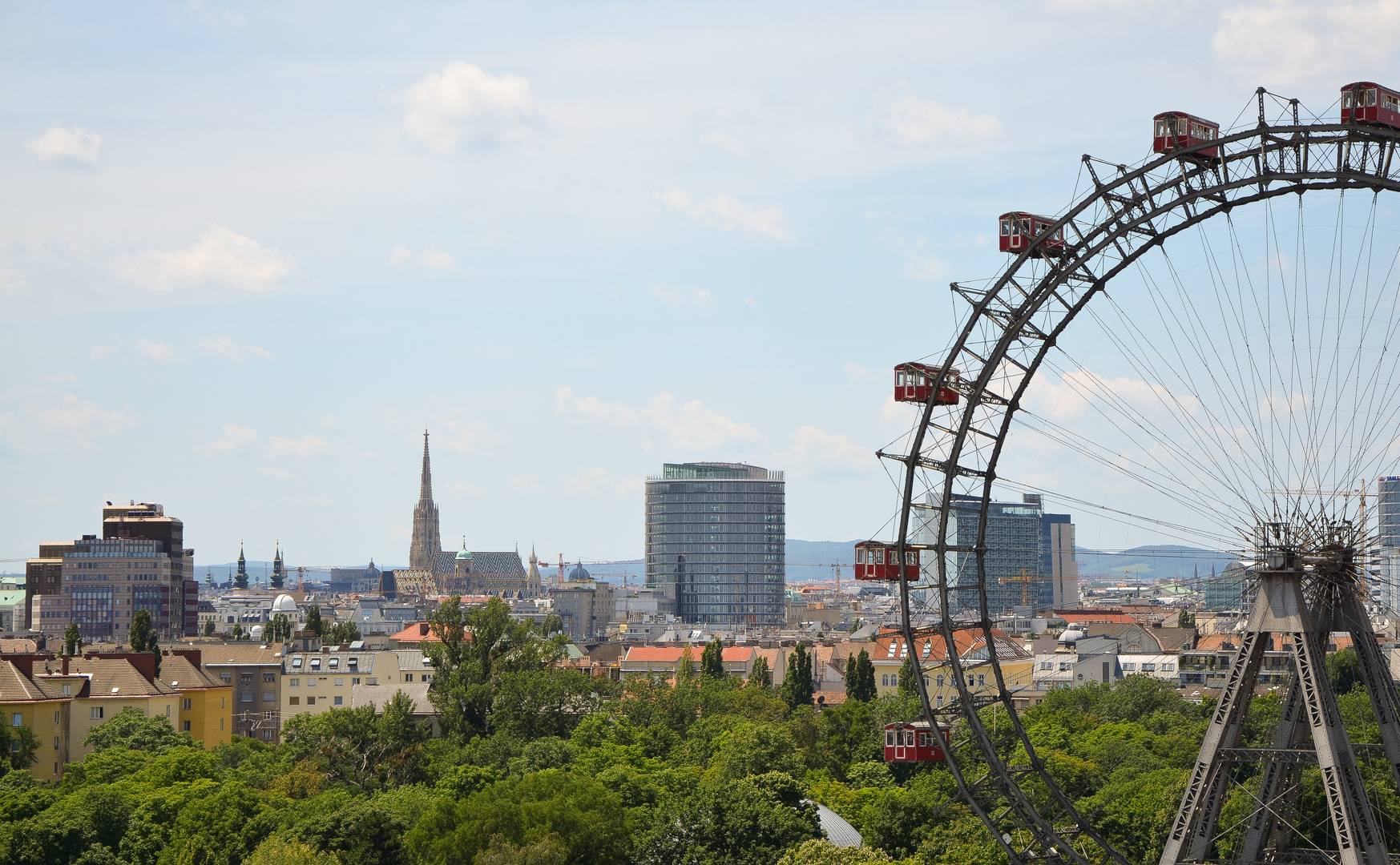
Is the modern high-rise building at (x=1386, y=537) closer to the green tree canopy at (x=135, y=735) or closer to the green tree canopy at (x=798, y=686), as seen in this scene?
the green tree canopy at (x=135, y=735)

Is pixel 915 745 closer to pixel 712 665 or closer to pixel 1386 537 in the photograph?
pixel 1386 537

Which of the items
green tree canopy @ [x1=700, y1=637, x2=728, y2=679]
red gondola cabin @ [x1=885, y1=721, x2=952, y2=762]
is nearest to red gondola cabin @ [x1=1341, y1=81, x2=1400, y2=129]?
red gondola cabin @ [x1=885, y1=721, x2=952, y2=762]

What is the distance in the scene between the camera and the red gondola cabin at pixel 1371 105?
5809 cm

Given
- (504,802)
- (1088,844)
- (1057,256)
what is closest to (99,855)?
(504,802)

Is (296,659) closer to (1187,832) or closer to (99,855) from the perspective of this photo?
(99,855)

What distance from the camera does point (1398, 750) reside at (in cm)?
5612

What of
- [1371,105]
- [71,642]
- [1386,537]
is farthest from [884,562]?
[71,642]

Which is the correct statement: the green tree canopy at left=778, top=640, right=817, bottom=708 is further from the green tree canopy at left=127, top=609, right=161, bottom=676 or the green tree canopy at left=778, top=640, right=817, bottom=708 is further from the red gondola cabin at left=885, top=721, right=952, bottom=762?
the red gondola cabin at left=885, top=721, right=952, bottom=762

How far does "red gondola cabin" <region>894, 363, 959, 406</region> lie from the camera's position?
224 feet

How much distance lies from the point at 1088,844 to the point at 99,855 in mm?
49278

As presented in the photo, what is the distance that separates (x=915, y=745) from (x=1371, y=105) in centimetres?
2790

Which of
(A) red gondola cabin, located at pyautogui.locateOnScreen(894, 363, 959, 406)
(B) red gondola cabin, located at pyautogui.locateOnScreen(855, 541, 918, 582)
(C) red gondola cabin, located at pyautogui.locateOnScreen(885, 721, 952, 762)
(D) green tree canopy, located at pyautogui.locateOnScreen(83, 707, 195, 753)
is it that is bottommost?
(D) green tree canopy, located at pyautogui.locateOnScreen(83, 707, 195, 753)

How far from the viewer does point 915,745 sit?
6675 cm

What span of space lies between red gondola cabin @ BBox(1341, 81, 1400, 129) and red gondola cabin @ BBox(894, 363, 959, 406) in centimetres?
1761
